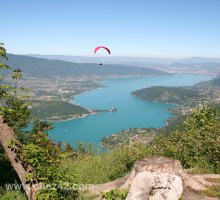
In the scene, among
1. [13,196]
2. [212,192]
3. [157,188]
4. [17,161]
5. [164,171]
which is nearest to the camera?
[157,188]

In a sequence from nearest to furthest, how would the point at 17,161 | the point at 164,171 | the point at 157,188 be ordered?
the point at 157,188 < the point at 17,161 < the point at 164,171

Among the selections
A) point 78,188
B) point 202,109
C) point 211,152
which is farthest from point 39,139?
point 202,109

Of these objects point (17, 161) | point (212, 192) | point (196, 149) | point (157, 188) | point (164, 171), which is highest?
point (17, 161)

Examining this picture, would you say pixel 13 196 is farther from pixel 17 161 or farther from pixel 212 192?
pixel 212 192

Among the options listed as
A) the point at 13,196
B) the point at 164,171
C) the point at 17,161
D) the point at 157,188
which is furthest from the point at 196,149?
the point at 17,161

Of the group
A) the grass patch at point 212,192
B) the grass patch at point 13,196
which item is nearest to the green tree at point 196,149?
the grass patch at point 212,192

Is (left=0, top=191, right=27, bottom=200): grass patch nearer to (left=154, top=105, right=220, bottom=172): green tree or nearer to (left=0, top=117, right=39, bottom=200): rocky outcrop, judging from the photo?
(left=0, top=117, right=39, bottom=200): rocky outcrop

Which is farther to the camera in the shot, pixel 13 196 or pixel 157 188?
pixel 13 196

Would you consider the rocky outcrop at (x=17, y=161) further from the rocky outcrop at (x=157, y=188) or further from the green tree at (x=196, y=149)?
the green tree at (x=196, y=149)

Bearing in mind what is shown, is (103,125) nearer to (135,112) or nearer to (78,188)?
(135,112)
